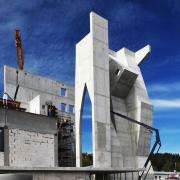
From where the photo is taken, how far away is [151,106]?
44.3m

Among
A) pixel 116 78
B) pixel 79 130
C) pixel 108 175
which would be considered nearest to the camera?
pixel 108 175

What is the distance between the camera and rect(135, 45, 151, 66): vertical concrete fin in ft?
150

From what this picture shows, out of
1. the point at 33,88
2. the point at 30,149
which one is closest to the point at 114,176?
the point at 30,149

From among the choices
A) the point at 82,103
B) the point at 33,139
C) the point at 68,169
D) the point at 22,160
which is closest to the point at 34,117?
the point at 33,139

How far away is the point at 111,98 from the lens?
136 feet

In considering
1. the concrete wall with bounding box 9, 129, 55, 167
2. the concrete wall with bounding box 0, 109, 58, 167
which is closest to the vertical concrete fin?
the concrete wall with bounding box 0, 109, 58, 167

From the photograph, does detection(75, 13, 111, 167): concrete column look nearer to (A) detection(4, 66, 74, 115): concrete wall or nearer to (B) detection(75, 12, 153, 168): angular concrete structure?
(B) detection(75, 12, 153, 168): angular concrete structure

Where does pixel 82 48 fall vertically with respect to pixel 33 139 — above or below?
above

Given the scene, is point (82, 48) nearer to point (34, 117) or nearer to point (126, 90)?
point (126, 90)

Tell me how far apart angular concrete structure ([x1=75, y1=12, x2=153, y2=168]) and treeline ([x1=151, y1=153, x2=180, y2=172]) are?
257 ft

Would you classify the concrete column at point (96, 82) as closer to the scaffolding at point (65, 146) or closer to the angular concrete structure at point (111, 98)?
the angular concrete structure at point (111, 98)

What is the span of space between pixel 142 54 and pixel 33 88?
2406 cm

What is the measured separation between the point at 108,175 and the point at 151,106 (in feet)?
39.6

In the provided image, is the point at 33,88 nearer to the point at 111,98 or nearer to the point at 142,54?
the point at 142,54
